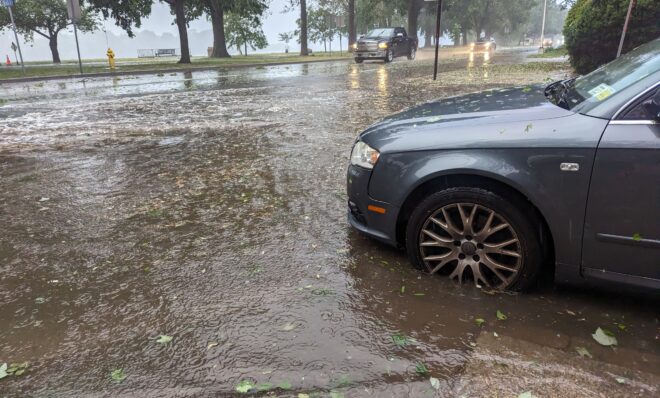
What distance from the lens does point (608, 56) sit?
12648 mm

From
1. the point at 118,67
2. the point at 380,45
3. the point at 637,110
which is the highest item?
the point at 380,45

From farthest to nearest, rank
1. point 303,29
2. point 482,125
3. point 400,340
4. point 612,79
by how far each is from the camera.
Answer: point 303,29 → point 612,79 → point 482,125 → point 400,340

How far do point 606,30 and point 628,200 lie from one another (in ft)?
40.1

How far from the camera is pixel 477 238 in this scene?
296 centimetres

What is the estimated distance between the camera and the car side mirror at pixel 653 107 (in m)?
2.42

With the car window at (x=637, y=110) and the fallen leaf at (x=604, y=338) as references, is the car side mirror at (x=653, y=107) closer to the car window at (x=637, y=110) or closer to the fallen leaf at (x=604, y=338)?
the car window at (x=637, y=110)

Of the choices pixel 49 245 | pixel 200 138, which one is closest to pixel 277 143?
pixel 200 138

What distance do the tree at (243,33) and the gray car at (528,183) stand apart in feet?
163

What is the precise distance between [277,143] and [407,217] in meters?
4.25

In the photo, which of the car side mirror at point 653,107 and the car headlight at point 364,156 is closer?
the car side mirror at point 653,107

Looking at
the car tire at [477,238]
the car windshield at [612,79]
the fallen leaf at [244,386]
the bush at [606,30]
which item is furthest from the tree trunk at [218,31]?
the fallen leaf at [244,386]

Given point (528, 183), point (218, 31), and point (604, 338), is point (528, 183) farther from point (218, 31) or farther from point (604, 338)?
point (218, 31)

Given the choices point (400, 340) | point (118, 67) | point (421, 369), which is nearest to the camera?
point (421, 369)

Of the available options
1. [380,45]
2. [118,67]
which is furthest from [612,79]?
[118,67]
